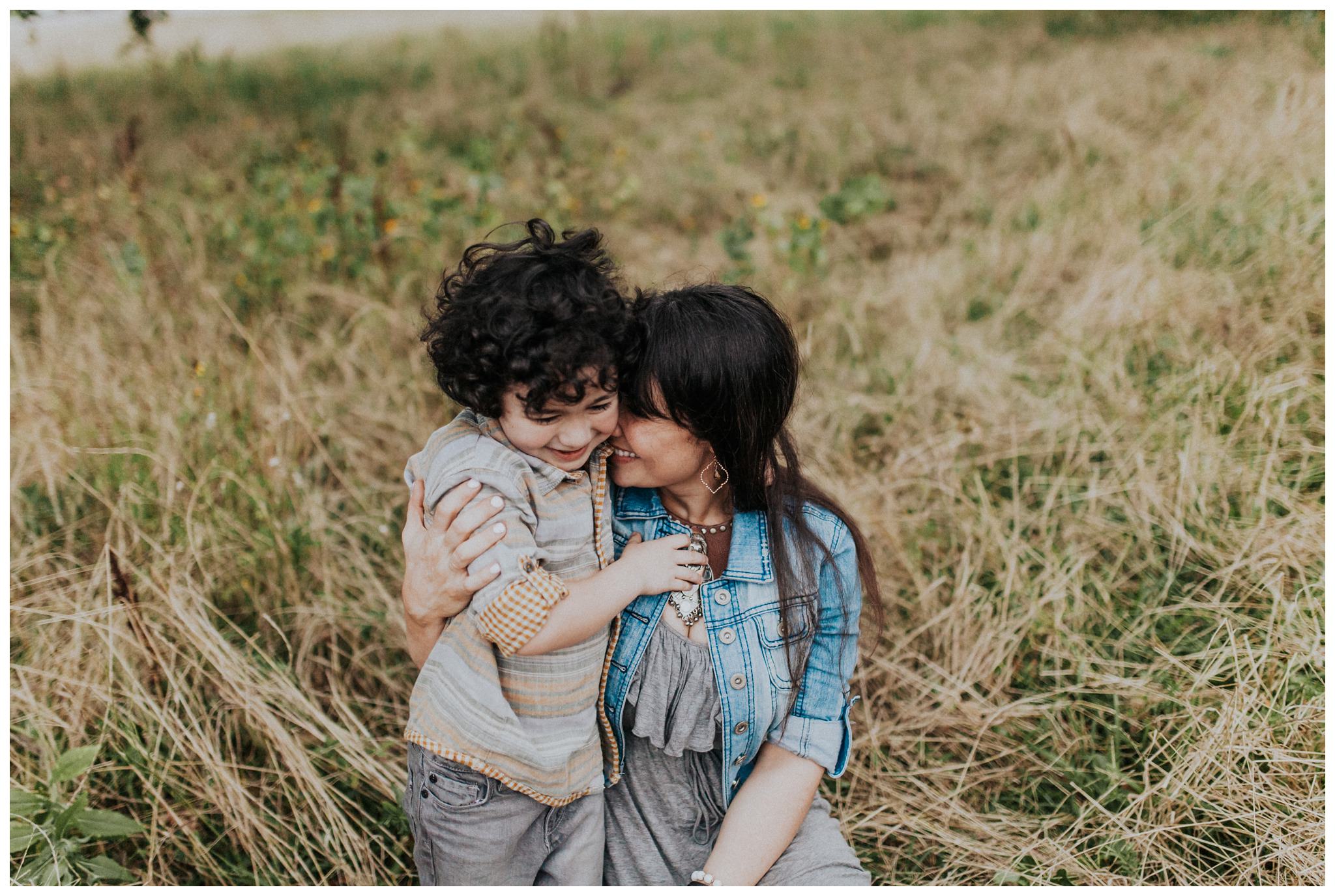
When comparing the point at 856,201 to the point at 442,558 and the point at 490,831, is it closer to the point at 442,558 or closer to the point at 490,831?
the point at 442,558

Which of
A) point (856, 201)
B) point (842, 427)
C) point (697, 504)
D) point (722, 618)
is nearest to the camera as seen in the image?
point (722, 618)

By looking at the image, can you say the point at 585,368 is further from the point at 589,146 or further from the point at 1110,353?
the point at 589,146

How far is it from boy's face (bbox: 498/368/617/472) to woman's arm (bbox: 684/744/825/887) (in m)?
0.74

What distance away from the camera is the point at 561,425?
5.02 ft

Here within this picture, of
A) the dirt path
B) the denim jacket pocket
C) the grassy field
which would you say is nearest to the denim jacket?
the denim jacket pocket

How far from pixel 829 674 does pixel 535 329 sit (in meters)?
0.91

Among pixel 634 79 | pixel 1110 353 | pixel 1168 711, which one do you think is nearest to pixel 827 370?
pixel 1110 353

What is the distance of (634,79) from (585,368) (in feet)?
16.3

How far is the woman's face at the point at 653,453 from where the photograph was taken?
161 cm

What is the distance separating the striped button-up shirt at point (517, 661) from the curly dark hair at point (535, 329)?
117 mm

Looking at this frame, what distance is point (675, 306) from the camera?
158 cm

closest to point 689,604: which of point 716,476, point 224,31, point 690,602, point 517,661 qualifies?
point 690,602

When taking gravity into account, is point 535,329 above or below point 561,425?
above

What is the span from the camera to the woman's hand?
58.9 inches
